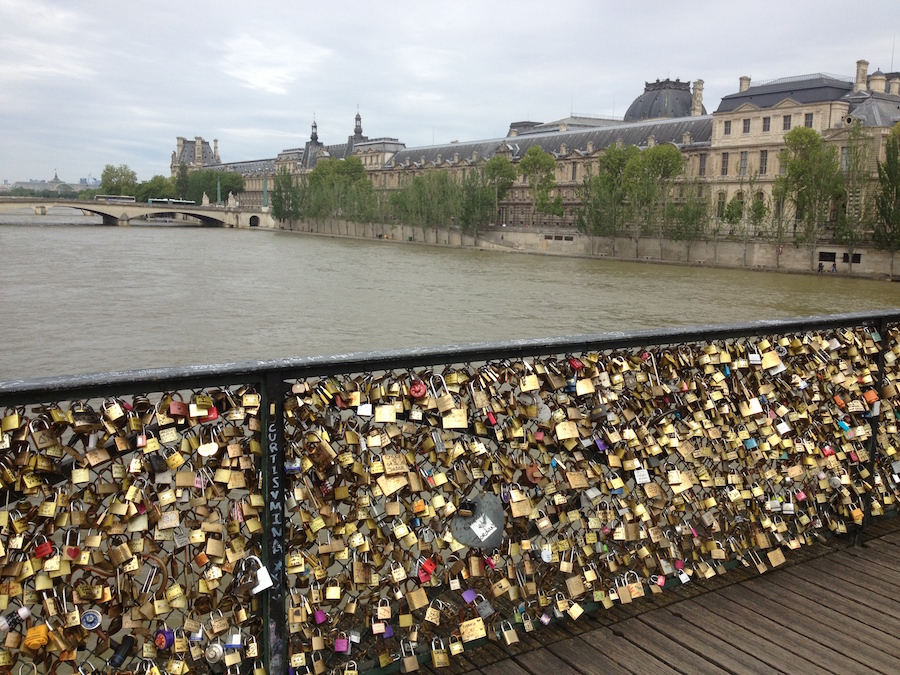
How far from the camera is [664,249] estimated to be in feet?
162

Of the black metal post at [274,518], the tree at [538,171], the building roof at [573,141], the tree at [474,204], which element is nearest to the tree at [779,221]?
the building roof at [573,141]

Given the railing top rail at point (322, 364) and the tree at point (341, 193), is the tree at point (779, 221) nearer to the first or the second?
the tree at point (341, 193)

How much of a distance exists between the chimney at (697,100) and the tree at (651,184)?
77.8 feet

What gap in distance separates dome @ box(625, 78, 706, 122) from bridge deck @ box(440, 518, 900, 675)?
74070mm

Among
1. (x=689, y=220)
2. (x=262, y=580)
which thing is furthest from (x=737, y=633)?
(x=689, y=220)

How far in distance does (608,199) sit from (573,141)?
20.5 metres

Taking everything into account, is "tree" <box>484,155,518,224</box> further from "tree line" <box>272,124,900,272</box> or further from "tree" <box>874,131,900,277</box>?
"tree" <box>874,131,900,277</box>

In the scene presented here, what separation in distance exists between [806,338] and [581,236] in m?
52.2

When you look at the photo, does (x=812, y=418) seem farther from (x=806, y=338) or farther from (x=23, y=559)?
(x=23, y=559)

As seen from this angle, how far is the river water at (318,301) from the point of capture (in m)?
16.4

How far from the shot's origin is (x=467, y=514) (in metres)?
2.77

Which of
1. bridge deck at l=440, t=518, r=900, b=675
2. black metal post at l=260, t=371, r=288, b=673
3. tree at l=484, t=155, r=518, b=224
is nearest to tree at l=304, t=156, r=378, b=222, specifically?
tree at l=484, t=155, r=518, b=224

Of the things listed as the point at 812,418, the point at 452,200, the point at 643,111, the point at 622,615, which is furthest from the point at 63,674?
the point at 643,111

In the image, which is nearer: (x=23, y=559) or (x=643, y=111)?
(x=23, y=559)
